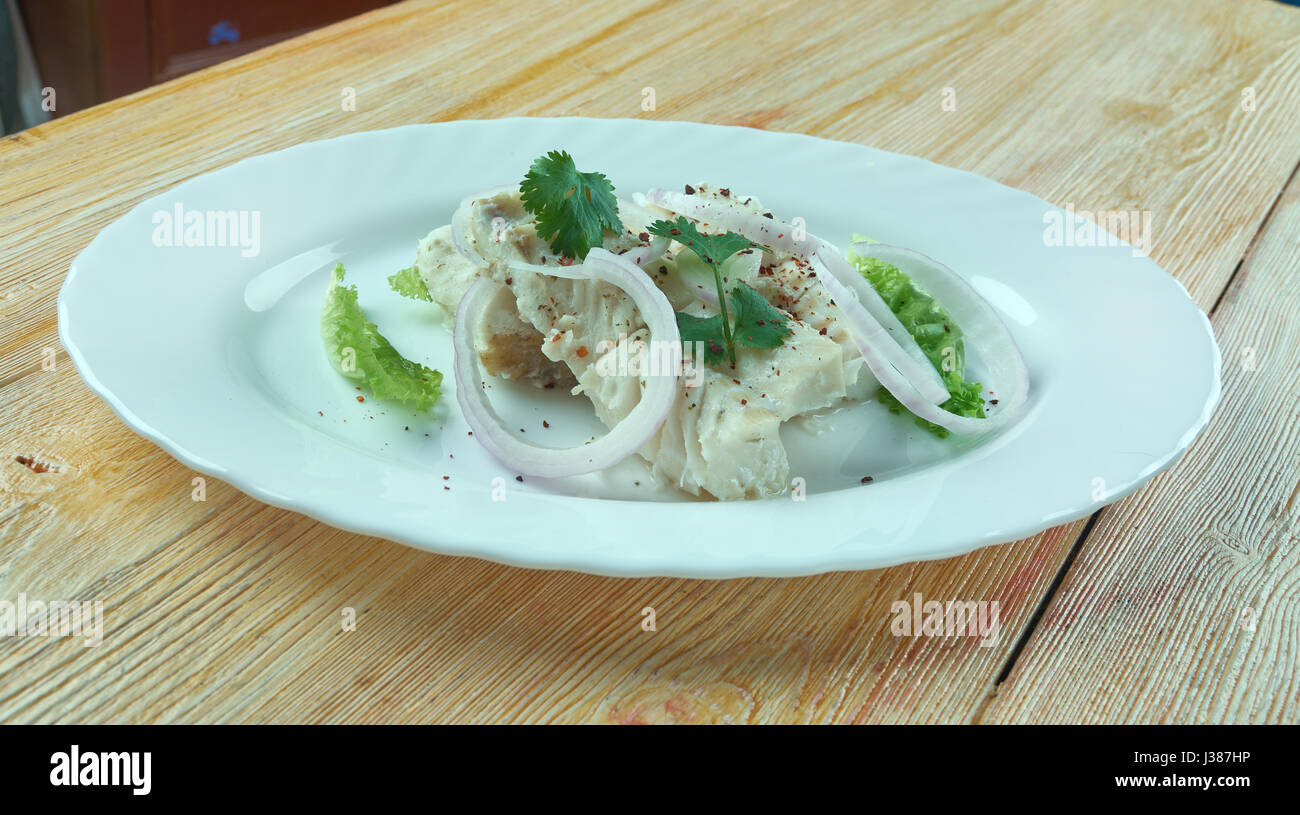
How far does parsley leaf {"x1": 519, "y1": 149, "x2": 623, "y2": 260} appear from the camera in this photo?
7.72 ft

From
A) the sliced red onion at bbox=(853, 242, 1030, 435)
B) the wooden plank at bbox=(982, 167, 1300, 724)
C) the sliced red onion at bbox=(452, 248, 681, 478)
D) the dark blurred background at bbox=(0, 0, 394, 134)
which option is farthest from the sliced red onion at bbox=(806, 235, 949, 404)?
the dark blurred background at bbox=(0, 0, 394, 134)

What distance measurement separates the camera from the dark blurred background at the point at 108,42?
16.8 ft

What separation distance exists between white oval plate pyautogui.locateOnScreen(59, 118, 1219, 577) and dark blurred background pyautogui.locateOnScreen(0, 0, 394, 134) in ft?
9.79

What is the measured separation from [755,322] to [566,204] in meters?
0.48

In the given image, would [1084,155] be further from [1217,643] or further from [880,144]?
[1217,643]

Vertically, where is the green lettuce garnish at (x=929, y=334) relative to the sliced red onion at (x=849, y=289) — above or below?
below

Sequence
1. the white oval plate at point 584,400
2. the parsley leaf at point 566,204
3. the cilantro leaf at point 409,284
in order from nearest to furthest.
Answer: the white oval plate at point 584,400, the parsley leaf at point 566,204, the cilantro leaf at point 409,284

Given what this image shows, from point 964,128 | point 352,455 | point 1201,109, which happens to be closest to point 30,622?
point 352,455

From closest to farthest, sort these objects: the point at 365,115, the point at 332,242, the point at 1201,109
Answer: the point at 332,242, the point at 365,115, the point at 1201,109

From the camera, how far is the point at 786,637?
1817 mm

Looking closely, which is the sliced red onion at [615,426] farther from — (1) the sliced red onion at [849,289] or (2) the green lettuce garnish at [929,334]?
(2) the green lettuce garnish at [929,334]

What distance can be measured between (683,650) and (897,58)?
3.02 meters

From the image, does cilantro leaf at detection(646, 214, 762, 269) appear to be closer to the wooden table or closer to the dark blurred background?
the wooden table

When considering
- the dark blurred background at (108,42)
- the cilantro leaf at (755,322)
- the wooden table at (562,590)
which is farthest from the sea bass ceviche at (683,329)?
the dark blurred background at (108,42)
